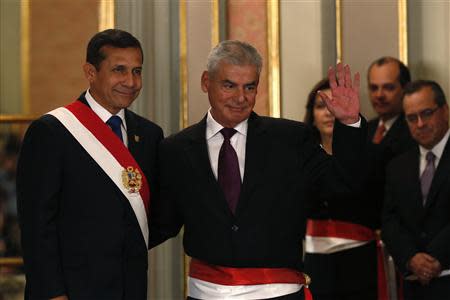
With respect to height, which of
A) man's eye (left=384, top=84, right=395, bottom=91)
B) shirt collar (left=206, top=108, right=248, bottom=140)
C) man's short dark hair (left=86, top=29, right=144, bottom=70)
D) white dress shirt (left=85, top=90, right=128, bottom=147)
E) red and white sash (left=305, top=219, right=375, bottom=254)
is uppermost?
man's short dark hair (left=86, top=29, right=144, bottom=70)

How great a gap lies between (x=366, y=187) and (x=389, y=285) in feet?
1.60

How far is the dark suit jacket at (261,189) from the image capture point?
2.60 meters

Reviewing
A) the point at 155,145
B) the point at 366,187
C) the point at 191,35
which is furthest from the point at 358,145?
the point at 191,35

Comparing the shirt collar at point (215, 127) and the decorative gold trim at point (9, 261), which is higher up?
the shirt collar at point (215, 127)

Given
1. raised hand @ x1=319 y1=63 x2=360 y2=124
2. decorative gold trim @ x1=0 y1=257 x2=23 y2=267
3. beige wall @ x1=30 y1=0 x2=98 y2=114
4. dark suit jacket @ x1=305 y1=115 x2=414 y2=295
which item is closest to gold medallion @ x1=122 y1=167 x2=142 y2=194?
raised hand @ x1=319 y1=63 x2=360 y2=124

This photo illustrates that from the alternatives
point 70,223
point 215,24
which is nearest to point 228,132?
point 70,223

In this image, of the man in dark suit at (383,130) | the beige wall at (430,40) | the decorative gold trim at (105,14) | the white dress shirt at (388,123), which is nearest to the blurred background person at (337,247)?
the man in dark suit at (383,130)

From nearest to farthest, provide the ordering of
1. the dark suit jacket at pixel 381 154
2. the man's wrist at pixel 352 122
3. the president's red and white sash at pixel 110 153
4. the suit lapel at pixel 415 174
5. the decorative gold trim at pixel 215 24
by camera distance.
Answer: the man's wrist at pixel 352 122 → the president's red and white sash at pixel 110 153 → the suit lapel at pixel 415 174 → the dark suit jacket at pixel 381 154 → the decorative gold trim at pixel 215 24

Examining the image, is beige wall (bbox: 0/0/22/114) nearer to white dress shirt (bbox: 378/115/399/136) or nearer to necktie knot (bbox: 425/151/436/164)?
white dress shirt (bbox: 378/115/399/136)

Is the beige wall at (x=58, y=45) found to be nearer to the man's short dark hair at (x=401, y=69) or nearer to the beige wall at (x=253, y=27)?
the beige wall at (x=253, y=27)

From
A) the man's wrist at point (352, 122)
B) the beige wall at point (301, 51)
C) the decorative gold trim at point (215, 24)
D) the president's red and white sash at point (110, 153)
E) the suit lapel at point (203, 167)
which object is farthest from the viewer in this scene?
the beige wall at point (301, 51)

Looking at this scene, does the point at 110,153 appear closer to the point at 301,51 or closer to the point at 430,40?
the point at 301,51

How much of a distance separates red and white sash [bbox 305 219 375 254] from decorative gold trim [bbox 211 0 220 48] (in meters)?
0.94

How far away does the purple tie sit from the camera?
265cm
